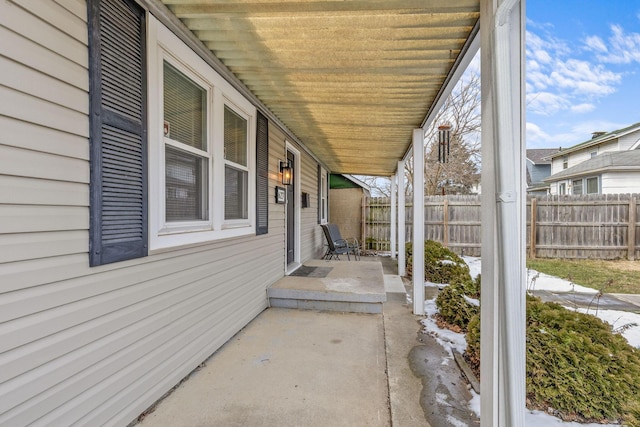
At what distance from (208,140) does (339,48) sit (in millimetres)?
1310

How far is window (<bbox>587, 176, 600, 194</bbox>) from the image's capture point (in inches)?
422

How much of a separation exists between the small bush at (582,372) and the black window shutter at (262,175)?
113 inches

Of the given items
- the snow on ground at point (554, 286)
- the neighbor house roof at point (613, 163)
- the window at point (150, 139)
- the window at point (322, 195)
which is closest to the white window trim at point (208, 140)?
the window at point (150, 139)

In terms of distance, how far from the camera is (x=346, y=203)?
35.9ft

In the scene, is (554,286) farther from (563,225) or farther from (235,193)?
(235,193)

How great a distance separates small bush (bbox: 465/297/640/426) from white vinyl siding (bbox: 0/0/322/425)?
2.64 m

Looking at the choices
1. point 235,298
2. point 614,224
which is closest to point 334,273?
point 235,298

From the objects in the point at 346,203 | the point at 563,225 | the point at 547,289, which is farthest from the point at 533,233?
the point at 346,203

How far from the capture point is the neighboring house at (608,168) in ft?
29.0

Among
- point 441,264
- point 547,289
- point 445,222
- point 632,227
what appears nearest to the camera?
point 547,289

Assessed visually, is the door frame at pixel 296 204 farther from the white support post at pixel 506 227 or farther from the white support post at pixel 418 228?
the white support post at pixel 506 227

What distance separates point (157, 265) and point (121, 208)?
1.65 feet

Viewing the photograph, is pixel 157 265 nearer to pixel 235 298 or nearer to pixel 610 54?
pixel 235 298

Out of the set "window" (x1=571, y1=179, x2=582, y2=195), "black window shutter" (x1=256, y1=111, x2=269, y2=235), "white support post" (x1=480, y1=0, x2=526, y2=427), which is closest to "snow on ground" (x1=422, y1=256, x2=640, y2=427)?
"white support post" (x1=480, y1=0, x2=526, y2=427)
